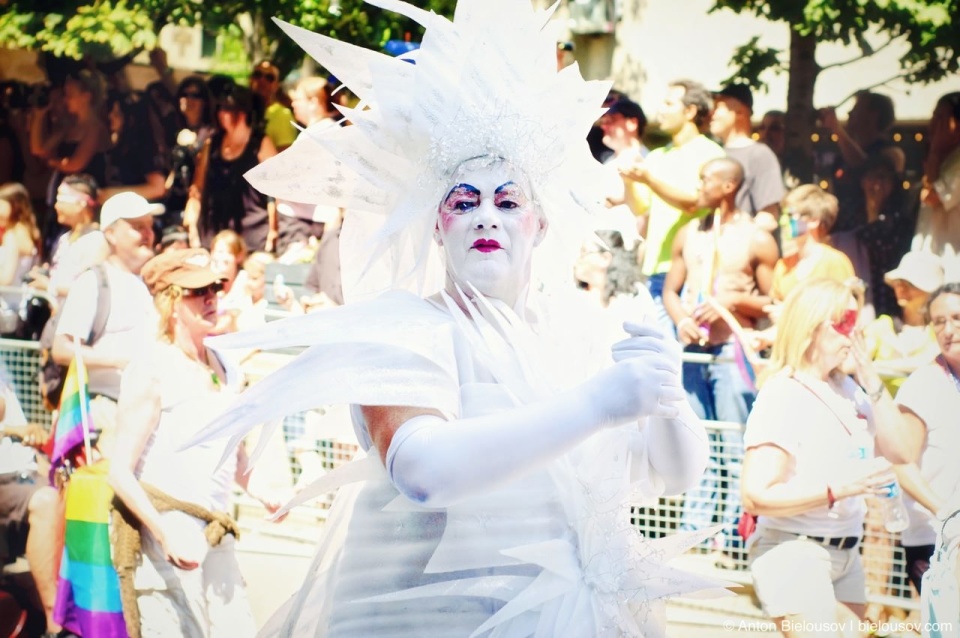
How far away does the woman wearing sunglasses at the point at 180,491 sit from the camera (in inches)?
148

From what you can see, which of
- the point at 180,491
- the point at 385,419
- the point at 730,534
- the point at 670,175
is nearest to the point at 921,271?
the point at 670,175

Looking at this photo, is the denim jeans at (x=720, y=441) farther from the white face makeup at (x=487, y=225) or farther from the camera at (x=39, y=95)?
the camera at (x=39, y=95)

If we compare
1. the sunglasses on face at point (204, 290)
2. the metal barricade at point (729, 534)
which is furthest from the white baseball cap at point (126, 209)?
the metal barricade at point (729, 534)

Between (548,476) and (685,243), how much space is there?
204 cm

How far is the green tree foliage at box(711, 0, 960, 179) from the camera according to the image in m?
3.34

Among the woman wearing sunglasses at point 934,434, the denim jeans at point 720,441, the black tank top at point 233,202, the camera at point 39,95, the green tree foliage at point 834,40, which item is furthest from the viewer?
the camera at point 39,95

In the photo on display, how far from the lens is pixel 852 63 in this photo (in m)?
3.42

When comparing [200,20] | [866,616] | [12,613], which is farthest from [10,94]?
[866,616]

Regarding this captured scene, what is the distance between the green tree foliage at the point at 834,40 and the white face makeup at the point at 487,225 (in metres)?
1.96

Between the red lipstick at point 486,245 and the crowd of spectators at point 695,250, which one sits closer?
the red lipstick at point 486,245

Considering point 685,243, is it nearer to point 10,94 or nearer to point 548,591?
point 548,591

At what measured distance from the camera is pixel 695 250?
11.8 ft

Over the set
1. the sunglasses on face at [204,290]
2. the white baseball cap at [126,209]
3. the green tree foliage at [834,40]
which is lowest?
the sunglasses on face at [204,290]

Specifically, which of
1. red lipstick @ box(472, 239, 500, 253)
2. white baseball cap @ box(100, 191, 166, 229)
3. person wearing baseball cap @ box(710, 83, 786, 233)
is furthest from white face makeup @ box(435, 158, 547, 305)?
white baseball cap @ box(100, 191, 166, 229)
